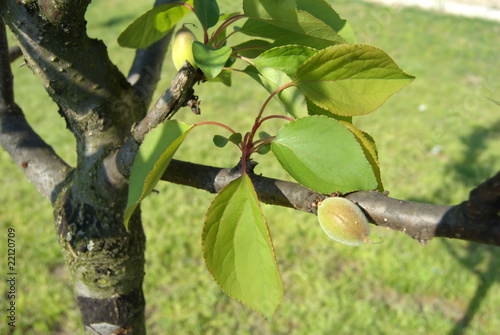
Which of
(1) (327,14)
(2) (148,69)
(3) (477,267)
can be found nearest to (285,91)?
(1) (327,14)

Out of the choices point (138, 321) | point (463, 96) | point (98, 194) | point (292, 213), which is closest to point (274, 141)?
point (98, 194)

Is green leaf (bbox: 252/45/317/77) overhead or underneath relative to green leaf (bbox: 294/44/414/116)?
overhead

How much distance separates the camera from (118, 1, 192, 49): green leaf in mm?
706

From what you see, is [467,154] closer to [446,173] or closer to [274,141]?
[446,173]

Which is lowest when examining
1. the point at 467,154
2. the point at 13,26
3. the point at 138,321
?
the point at 467,154

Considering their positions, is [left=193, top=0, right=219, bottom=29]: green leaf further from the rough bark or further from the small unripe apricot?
the small unripe apricot

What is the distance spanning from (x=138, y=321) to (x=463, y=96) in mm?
4189

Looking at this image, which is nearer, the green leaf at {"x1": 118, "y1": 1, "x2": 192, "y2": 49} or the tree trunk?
the green leaf at {"x1": 118, "y1": 1, "x2": 192, "y2": 49}

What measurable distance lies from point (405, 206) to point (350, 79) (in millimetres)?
186

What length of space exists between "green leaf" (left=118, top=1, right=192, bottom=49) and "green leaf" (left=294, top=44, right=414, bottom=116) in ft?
0.91

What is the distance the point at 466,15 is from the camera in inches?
259

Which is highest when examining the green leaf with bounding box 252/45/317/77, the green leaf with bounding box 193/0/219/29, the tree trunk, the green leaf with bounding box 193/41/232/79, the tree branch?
the green leaf with bounding box 193/0/219/29

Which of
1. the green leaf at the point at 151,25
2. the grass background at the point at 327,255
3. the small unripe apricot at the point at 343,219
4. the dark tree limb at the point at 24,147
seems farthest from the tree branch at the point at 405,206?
the grass background at the point at 327,255

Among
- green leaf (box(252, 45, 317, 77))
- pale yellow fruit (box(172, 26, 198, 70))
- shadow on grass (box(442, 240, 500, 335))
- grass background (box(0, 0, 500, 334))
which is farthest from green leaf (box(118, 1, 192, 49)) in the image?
shadow on grass (box(442, 240, 500, 335))
